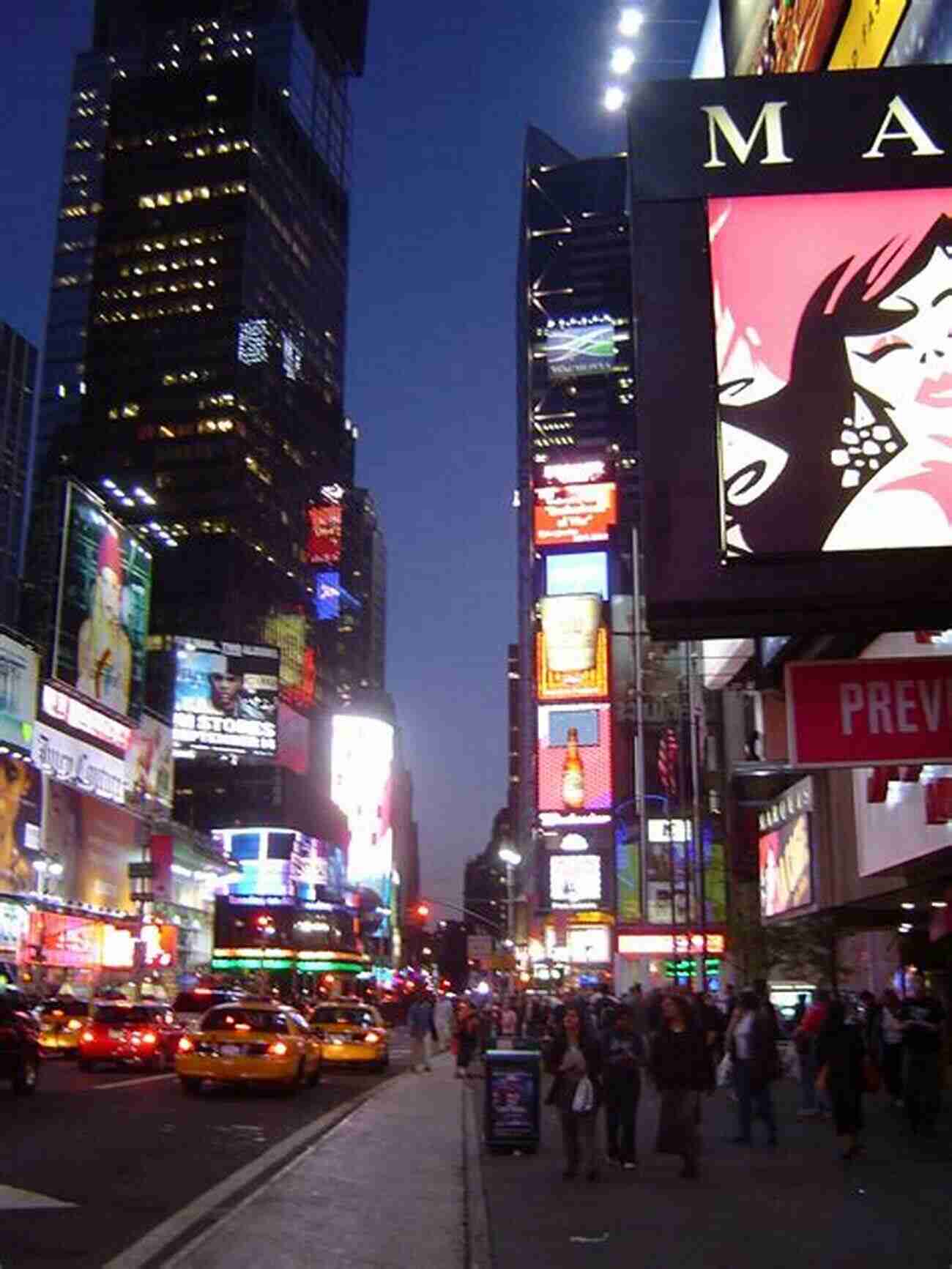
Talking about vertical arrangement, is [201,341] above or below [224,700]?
above

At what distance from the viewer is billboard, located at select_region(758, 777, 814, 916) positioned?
2503cm

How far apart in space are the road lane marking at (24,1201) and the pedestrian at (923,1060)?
34.0 ft

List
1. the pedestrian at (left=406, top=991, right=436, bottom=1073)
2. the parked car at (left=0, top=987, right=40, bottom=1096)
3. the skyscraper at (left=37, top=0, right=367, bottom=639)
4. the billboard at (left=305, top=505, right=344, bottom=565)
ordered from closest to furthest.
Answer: the parked car at (left=0, top=987, right=40, bottom=1096), the pedestrian at (left=406, top=991, right=436, bottom=1073), the skyscraper at (left=37, top=0, right=367, bottom=639), the billboard at (left=305, top=505, right=344, bottom=565)

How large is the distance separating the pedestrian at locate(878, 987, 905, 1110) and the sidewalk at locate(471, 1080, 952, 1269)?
11.6 ft

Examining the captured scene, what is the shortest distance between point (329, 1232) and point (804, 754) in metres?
4.71

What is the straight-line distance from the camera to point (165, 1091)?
23.6m

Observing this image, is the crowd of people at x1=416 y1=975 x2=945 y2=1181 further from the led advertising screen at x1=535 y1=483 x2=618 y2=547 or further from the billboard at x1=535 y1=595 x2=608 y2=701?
the led advertising screen at x1=535 y1=483 x2=618 y2=547

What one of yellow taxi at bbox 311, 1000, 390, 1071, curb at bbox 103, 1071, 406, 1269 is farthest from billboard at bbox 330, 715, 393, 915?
curb at bbox 103, 1071, 406, 1269

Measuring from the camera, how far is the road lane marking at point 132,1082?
24258 millimetres

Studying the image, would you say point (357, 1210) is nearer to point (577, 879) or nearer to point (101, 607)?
point (101, 607)

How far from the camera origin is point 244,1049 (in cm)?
2278

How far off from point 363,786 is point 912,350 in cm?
13795

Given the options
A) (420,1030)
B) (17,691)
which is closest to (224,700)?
(17,691)

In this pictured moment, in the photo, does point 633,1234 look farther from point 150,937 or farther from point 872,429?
point 150,937
